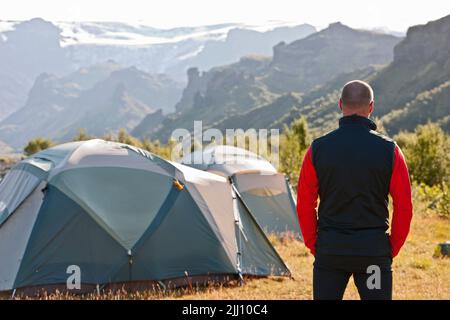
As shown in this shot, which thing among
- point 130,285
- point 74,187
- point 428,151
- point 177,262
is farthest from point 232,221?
point 428,151

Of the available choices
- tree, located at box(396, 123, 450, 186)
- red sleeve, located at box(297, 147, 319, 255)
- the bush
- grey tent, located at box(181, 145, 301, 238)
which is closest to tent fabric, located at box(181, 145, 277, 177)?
grey tent, located at box(181, 145, 301, 238)

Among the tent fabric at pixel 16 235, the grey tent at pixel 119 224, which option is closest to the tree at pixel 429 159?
the grey tent at pixel 119 224

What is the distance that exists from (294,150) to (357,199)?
34.3 metres

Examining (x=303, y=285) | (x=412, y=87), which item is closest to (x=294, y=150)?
(x=303, y=285)

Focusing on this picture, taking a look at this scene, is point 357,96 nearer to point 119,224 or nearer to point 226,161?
point 119,224

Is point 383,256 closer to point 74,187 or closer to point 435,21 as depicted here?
point 74,187

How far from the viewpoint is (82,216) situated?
9117 millimetres

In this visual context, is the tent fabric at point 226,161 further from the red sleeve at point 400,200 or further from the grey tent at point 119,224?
the red sleeve at point 400,200

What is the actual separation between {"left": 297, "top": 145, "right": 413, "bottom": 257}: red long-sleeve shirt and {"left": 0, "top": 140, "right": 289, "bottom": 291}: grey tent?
193 inches

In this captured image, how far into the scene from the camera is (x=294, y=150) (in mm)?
38500

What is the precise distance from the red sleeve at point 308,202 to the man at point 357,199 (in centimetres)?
3

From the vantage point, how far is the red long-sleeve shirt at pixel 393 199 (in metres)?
4.43

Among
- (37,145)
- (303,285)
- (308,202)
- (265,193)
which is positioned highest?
(37,145)

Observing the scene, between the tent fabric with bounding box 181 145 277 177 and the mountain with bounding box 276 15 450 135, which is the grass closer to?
the tent fabric with bounding box 181 145 277 177
